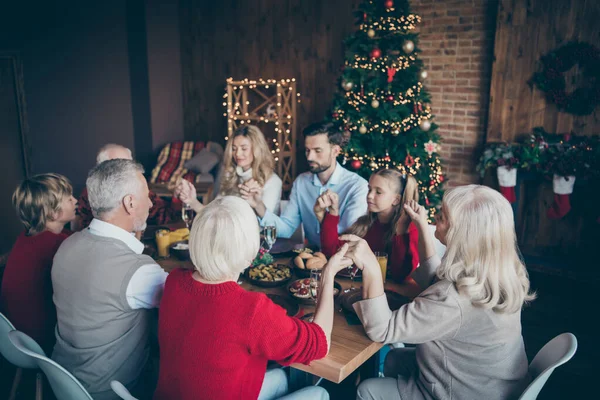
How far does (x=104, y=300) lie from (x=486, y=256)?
128 cm

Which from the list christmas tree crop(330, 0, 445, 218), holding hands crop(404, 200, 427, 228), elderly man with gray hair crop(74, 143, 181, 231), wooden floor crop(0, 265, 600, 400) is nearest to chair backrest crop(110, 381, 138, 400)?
holding hands crop(404, 200, 427, 228)

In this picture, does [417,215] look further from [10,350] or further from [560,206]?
[560,206]

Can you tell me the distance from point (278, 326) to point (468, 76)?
4.28 metres

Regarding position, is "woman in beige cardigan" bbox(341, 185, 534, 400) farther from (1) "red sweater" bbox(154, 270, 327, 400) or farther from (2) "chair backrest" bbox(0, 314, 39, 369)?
(2) "chair backrest" bbox(0, 314, 39, 369)

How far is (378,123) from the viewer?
471 centimetres

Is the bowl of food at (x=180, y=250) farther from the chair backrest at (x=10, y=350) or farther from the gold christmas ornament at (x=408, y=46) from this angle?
the gold christmas ornament at (x=408, y=46)

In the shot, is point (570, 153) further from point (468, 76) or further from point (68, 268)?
point (68, 268)

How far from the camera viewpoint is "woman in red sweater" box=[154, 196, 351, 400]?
142cm

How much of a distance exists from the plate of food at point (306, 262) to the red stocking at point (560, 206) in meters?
3.02

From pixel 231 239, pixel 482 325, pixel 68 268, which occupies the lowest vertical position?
pixel 482 325

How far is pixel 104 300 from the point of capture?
1716 mm

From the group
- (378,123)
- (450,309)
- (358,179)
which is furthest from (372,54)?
(450,309)

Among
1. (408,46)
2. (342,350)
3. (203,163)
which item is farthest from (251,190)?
(203,163)

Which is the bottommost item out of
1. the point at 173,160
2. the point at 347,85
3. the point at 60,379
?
the point at 173,160
